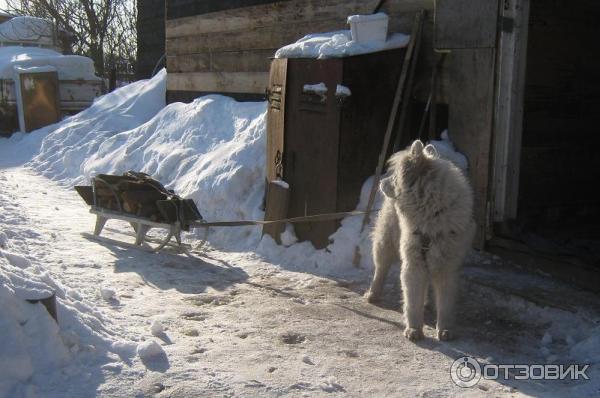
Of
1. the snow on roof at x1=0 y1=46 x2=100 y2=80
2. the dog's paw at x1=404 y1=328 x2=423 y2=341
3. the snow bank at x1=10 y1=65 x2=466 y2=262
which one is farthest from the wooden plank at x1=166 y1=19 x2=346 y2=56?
the snow on roof at x1=0 y1=46 x2=100 y2=80

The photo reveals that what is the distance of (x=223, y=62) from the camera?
1192 centimetres

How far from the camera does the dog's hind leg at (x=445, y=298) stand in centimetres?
498

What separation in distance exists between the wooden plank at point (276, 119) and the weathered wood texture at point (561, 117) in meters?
2.85

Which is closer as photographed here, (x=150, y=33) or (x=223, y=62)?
(x=223, y=62)

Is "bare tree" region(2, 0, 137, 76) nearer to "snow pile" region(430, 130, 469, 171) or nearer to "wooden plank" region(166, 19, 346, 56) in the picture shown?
"wooden plank" region(166, 19, 346, 56)

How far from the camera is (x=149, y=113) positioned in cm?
1505

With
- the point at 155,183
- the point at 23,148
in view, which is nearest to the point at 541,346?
the point at 155,183

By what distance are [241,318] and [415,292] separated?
1520 millimetres

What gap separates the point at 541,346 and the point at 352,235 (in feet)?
8.49

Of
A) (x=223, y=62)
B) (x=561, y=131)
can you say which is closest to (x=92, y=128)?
(x=223, y=62)

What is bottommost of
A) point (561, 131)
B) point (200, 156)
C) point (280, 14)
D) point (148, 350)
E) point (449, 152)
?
point (148, 350)

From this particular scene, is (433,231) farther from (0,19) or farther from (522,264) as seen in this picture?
(0,19)

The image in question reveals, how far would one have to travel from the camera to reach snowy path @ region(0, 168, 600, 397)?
4.11 m

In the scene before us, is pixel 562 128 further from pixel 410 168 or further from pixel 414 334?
pixel 414 334
